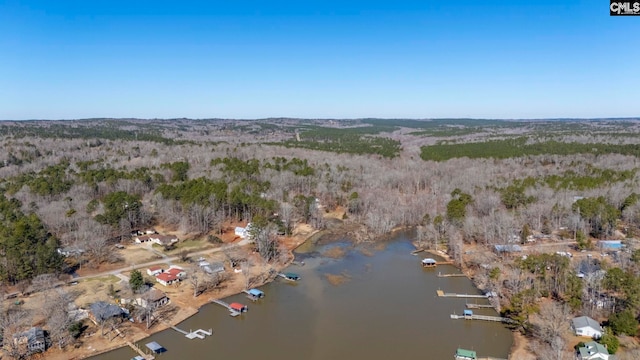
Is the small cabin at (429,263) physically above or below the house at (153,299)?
below

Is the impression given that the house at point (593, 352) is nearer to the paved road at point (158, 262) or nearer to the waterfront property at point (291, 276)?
the waterfront property at point (291, 276)

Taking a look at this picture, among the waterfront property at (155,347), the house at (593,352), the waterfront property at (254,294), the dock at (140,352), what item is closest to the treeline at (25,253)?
the dock at (140,352)

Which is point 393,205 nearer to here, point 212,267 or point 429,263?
point 429,263

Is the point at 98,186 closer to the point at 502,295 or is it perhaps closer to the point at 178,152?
the point at 178,152

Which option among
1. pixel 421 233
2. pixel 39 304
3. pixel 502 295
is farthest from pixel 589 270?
pixel 39 304

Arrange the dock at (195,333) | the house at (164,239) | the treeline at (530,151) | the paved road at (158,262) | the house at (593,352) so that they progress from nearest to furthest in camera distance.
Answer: the house at (593,352)
the dock at (195,333)
the paved road at (158,262)
the house at (164,239)
the treeline at (530,151)

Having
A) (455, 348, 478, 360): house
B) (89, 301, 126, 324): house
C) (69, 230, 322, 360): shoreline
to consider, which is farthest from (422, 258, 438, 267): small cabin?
(89, 301, 126, 324): house
